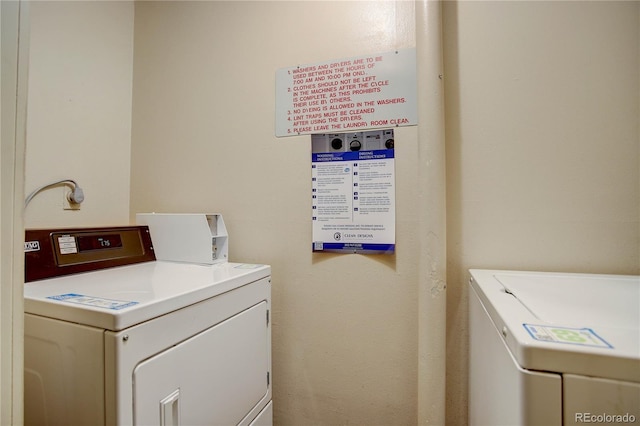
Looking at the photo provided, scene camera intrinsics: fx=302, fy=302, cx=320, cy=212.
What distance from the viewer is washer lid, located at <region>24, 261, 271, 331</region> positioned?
0.65 m

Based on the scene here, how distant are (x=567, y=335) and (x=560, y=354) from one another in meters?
0.07

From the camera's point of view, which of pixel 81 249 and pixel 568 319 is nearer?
pixel 568 319

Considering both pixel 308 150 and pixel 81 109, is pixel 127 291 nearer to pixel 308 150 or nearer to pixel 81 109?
pixel 308 150

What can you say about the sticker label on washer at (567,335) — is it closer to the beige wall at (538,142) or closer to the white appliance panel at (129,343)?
the beige wall at (538,142)

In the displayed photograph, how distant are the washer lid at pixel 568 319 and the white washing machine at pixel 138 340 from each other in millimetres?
716

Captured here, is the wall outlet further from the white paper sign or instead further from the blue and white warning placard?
the blue and white warning placard

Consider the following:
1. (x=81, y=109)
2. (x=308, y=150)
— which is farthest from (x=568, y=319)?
(x=81, y=109)

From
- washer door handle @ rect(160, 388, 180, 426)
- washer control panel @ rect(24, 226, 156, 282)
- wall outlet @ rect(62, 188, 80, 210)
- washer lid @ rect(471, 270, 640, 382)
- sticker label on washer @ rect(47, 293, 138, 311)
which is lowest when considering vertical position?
washer door handle @ rect(160, 388, 180, 426)

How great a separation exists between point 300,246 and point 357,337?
424mm

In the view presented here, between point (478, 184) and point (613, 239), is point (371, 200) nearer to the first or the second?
point (478, 184)

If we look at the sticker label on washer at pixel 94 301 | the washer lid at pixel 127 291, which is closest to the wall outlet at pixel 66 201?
the washer lid at pixel 127 291

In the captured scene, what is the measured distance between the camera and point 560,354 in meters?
0.45

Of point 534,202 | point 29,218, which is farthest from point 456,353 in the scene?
point 29,218

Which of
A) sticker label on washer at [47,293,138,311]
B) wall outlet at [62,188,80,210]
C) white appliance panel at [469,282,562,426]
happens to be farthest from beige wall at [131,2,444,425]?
sticker label on washer at [47,293,138,311]
